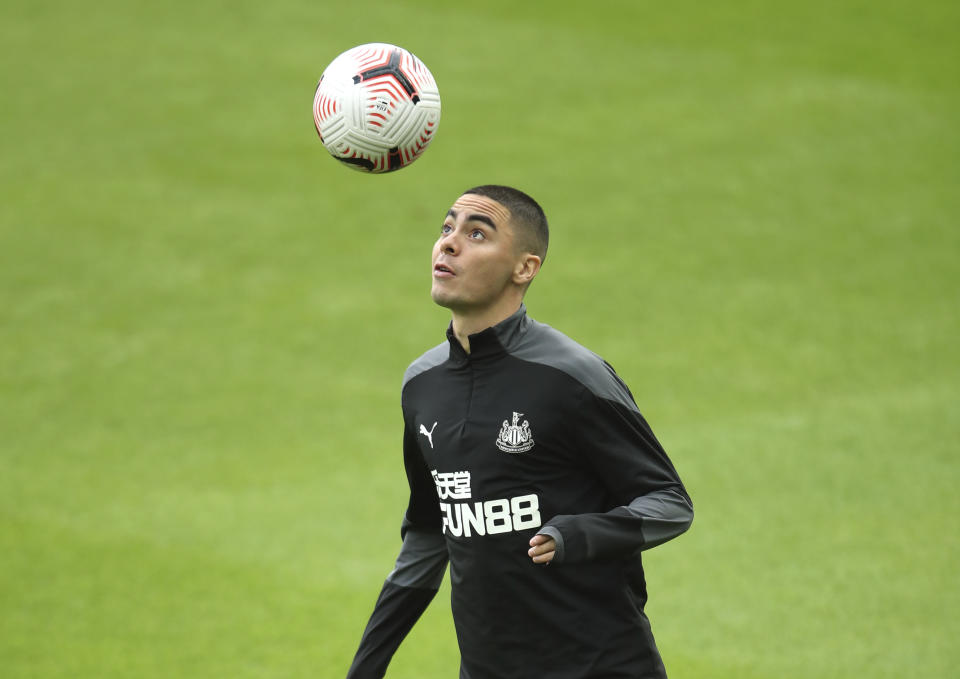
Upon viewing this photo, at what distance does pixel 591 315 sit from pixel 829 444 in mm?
3076

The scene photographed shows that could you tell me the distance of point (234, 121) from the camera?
16438mm

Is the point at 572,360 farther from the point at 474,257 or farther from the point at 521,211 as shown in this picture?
the point at 521,211

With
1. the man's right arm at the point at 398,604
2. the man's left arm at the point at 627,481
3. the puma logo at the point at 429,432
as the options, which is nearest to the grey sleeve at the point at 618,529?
the man's left arm at the point at 627,481

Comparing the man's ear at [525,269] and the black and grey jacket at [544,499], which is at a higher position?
the man's ear at [525,269]

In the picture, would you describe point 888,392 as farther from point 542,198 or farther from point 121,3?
point 121,3

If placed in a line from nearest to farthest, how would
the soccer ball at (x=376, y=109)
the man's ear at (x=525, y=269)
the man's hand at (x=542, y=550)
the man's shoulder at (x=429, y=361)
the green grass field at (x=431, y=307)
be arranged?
the man's hand at (x=542, y=550)
the man's ear at (x=525, y=269)
the man's shoulder at (x=429, y=361)
the soccer ball at (x=376, y=109)
the green grass field at (x=431, y=307)

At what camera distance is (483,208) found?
4.07 meters

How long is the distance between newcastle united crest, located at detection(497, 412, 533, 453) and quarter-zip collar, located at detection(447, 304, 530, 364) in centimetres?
25

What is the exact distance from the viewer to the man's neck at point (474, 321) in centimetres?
403

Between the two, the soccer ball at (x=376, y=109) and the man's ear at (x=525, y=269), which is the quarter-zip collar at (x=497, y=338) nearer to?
the man's ear at (x=525, y=269)

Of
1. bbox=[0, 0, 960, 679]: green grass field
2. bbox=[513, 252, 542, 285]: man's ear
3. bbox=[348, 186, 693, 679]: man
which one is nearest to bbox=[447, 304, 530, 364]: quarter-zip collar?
bbox=[348, 186, 693, 679]: man

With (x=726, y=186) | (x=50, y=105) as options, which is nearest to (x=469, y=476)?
(x=726, y=186)

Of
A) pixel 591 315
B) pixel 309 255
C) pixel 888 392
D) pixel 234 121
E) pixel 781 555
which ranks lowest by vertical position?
pixel 781 555

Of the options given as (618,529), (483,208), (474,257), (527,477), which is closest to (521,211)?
(483,208)
